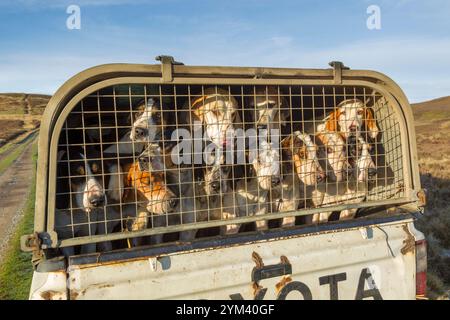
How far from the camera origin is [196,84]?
2523 millimetres

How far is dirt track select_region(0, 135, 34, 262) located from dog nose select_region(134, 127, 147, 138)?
184 inches

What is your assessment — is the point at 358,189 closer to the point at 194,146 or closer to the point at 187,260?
the point at 194,146

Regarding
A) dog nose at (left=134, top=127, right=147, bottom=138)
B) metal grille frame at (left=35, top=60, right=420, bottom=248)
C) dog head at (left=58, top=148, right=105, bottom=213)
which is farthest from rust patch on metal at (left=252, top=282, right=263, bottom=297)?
dog nose at (left=134, top=127, right=147, bottom=138)

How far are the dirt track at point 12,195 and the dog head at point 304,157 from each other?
5.07m

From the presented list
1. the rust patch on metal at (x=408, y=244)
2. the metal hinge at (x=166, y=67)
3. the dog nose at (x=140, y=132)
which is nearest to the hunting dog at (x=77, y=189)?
the dog nose at (x=140, y=132)

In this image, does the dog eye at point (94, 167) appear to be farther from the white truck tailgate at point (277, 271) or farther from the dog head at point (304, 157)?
the dog head at point (304, 157)

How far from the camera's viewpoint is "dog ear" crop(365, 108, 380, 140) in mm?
3387

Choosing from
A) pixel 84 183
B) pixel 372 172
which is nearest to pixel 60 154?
pixel 84 183

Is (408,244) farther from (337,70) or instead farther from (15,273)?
(15,273)

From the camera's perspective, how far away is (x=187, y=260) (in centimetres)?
229

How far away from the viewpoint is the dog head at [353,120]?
3336 millimetres

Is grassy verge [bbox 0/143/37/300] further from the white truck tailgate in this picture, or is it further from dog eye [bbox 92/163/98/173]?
the white truck tailgate
